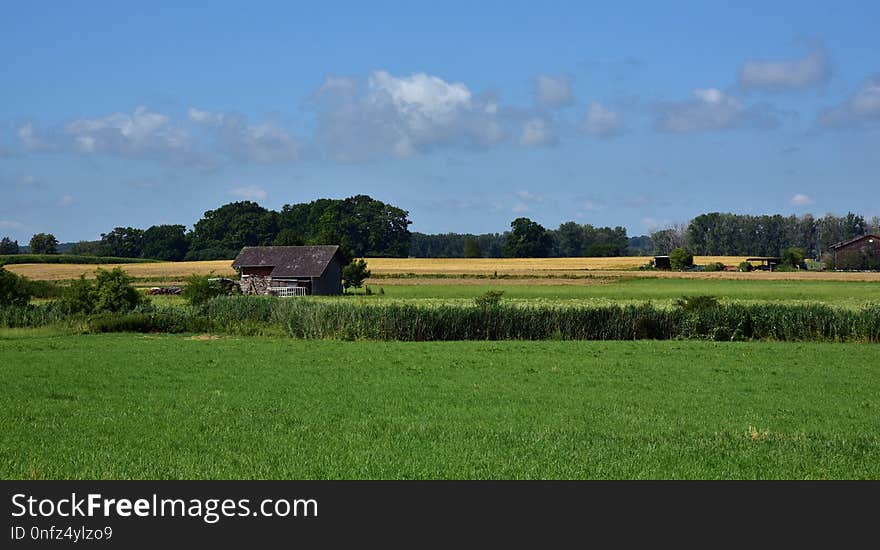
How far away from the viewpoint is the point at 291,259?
81750 mm

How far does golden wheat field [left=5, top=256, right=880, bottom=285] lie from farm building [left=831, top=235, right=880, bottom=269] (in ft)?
51.6

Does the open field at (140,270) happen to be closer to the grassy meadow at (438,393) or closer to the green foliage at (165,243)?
the green foliage at (165,243)

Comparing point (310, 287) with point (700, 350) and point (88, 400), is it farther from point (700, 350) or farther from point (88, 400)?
point (88, 400)

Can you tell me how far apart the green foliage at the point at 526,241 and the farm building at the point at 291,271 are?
87.0 m

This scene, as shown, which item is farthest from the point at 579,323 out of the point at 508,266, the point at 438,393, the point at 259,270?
the point at 508,266

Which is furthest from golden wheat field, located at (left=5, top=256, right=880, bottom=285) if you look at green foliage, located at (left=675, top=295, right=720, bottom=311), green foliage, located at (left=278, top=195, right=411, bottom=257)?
green foliage, located at (left=675, top=295, right=720, bottom=311)

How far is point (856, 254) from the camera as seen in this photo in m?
117

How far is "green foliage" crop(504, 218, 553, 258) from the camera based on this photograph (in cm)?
16712

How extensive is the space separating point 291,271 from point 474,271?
1412 inches

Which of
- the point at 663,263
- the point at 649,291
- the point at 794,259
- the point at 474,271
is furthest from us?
the point at 794,259

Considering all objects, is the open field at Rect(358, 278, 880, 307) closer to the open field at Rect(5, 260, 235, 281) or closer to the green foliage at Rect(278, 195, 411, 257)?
the open field at Rect(5, 260, 235, 281)

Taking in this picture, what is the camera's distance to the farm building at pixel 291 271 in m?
78.9

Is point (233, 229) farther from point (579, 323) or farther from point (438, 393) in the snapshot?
point (438, 393)
